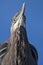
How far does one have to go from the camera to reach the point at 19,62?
2453mm

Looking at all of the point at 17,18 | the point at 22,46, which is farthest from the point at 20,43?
the point at 17,18

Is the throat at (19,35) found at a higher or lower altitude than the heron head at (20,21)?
lower

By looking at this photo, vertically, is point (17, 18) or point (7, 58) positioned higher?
point (17, 18)

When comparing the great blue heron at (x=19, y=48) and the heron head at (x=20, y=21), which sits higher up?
the heron head at (x=20, y=21)

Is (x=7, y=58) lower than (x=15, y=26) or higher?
lower

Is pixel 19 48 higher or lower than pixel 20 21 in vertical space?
lower

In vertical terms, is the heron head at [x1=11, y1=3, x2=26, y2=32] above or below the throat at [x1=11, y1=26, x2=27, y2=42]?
above

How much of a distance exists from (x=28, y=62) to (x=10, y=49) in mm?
129

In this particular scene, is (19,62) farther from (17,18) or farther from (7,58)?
(17,18)

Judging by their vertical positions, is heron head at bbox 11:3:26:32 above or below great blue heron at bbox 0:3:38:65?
above

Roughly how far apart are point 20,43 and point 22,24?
0.40ft

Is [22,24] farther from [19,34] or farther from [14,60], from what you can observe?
[14,60]

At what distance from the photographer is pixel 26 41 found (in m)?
2.50

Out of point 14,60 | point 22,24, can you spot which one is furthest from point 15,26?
point 14,60
